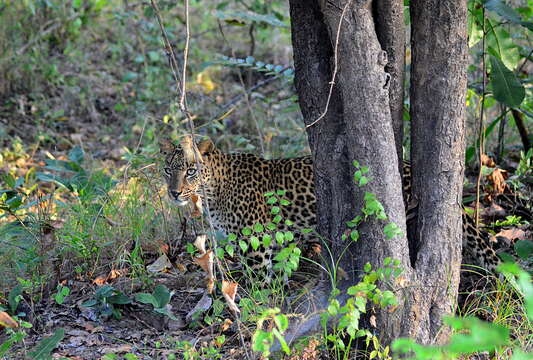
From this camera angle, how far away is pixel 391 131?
14.1ft

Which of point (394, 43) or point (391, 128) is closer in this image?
point (391, 128)

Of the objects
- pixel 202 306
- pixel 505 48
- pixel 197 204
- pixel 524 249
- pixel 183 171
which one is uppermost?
pixel 505 48

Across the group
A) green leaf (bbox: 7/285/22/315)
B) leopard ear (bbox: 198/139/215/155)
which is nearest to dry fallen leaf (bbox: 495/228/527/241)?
leopard ear (bbox: 198/139/215/155)

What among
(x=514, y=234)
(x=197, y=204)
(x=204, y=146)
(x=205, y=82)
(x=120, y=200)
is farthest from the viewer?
(x=205, y=82)

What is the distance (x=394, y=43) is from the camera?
445 cm

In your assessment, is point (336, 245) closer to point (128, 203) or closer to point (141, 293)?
point (141, 293)

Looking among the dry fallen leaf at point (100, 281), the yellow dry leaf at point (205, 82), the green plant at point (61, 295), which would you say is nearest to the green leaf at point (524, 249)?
the dry fallen leaf at point (100, 281)

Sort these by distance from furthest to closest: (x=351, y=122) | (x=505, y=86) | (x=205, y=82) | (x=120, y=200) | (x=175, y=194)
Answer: (x=205, y=82) < (x=120, y=200) < (x=175, y=194) < (x=505, y=86) < (x=351, y=122)

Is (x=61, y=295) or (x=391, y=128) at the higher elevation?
(x=391, y=128)

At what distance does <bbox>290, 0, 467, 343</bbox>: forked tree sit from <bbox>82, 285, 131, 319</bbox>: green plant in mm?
1431

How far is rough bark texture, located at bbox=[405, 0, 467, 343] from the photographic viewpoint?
170 inches

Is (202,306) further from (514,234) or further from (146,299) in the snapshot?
(514,234)

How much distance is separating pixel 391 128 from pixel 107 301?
235 centimetres

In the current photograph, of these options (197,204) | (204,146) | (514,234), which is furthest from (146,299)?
(514,234)
